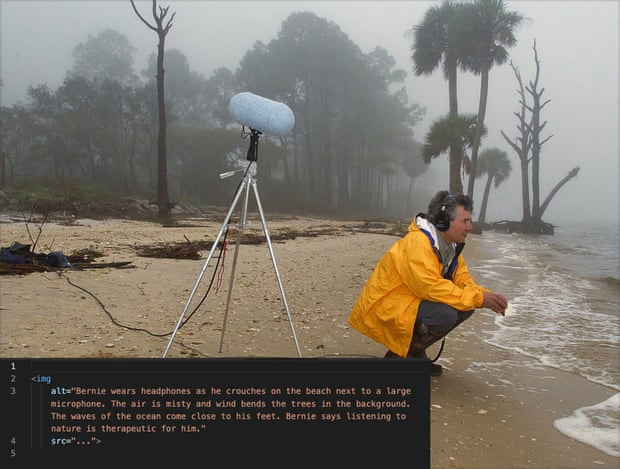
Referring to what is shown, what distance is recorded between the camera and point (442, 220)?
2.49 metres

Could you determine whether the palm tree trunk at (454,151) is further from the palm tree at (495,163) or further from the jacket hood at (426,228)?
the jacket hood at (426,228)

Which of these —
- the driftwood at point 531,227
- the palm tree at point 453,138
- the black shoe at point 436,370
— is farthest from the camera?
the driftwood at point 531,227

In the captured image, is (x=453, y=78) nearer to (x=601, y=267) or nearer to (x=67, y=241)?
(x=601, y=267)

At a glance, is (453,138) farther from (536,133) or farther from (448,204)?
(448,204)

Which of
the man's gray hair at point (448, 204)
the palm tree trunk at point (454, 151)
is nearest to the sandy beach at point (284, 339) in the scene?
the man's gray hair at point (448, 204)

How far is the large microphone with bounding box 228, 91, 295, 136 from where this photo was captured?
8.16ft

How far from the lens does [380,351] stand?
329 centimetres

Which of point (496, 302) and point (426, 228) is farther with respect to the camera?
point (426, 228)

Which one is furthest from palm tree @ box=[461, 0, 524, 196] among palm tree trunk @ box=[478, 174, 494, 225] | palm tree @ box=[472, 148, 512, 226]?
palm tree @ box=[472, 148, 512, 226]

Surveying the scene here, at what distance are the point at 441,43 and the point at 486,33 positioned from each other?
251 cm

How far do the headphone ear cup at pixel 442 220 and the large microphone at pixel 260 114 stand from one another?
106cm

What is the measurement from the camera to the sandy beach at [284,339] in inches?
80.7

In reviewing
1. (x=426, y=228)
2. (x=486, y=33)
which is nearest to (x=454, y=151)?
(x=486, y=33)

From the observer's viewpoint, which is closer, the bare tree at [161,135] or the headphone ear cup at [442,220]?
the headphone ear cup at [442,220]
